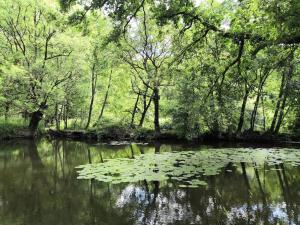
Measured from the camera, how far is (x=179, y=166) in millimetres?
10312

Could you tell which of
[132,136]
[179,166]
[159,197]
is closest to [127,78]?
[132,136]

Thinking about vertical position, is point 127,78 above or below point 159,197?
above

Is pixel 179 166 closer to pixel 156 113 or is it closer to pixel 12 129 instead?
pixel 156 113

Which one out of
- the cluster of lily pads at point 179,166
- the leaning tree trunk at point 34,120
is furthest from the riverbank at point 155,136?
the cluster of lily pads at point 179,166

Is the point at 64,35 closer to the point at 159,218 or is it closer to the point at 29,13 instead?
the point at 29,13

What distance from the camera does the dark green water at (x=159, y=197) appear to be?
18.3ft

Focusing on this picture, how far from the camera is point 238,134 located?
65.0 feet

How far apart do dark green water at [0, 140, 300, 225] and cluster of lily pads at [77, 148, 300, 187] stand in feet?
0.41

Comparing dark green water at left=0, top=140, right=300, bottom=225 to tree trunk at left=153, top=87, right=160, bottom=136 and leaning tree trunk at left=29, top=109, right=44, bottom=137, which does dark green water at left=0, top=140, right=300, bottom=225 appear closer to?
tree trunk at left=153, top=87, right=160, bottom=136

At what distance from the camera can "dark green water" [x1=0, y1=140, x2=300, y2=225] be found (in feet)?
18.3

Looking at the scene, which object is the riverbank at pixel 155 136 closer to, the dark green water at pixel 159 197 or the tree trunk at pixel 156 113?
the tree trunk at pixel 156 113

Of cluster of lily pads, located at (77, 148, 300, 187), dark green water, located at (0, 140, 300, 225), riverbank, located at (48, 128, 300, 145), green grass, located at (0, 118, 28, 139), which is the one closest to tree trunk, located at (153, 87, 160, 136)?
riverbank, located at (48, 128, 300, 145)

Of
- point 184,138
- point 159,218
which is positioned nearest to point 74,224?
point 159,218

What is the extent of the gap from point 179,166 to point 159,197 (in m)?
3.46
